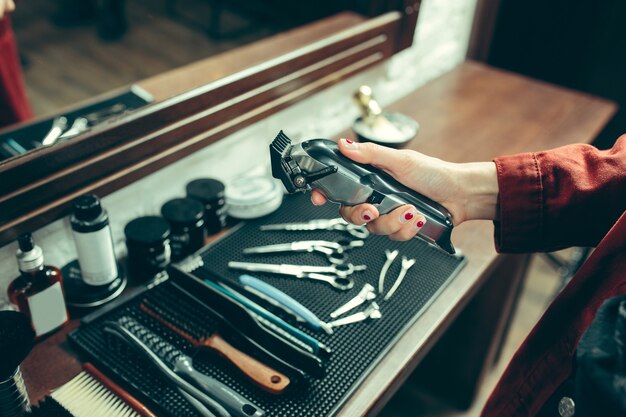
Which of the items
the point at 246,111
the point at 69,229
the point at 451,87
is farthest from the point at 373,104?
the point at 69,229

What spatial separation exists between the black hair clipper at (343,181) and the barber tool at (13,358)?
369 mm

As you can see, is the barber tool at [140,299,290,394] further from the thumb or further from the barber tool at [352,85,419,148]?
the barber tool at [352,85,419,148]

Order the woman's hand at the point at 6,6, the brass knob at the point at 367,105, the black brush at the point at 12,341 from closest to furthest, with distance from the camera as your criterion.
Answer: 1. the black brush at the point at 12,341
2. the woman's hand at the point at 6,6
3. the brass knob at the point at 367,105

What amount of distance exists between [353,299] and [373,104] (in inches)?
18.9

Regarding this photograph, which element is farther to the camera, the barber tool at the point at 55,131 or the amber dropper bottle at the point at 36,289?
the barber tool at the point at 55,131

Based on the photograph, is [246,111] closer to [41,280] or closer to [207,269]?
[207,269]

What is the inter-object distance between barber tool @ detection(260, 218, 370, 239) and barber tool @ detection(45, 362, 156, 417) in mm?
430

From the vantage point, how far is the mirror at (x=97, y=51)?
98 centimetres

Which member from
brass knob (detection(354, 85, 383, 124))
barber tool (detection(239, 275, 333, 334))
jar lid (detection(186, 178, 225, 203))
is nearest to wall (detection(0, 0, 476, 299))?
jar lid (detection(186, 178, 225, 203))

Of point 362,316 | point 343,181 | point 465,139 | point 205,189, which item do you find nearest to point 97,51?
point 205,189

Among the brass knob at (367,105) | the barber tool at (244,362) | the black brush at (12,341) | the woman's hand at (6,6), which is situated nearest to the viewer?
the black brush at (12,341)

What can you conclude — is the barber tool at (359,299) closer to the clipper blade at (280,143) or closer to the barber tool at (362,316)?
the barber tool at (362,316)

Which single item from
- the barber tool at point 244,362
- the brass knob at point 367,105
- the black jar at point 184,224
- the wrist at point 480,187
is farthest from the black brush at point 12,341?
the brass knob at point 367,105

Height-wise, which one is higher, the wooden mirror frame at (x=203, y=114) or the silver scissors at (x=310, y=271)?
the wooden mirror frame at (x=203, y=114)
